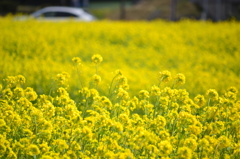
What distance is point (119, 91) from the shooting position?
13.8 feet

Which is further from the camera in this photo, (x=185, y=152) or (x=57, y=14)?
(x=57, y=14)

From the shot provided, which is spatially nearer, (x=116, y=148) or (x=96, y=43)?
(x=116, y=148)

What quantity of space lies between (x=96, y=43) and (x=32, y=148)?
337 inches

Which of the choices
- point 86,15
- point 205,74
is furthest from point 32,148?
point 86,15

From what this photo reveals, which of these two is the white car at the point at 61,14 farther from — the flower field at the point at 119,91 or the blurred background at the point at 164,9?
the flower field at the point at 119,91

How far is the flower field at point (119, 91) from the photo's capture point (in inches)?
141

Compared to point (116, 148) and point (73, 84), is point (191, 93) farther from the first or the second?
point (116, 148)

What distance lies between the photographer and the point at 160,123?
371 cm

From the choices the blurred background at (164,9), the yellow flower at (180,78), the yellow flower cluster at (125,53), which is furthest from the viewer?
the blurred background at (164,9)

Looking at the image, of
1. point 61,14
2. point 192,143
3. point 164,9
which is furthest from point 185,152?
point 164,9

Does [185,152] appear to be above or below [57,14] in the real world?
below

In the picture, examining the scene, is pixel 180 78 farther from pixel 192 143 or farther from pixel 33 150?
pixel 33 150

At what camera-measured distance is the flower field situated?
359 centimetres

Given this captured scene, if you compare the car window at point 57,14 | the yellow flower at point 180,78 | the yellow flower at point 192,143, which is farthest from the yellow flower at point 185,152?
the car window at point 57,14
